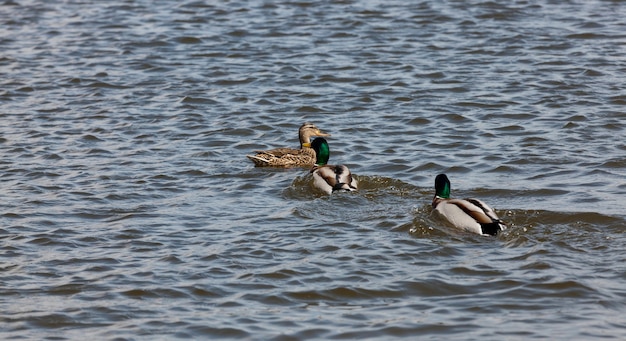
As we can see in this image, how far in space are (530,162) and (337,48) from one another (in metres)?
6.87

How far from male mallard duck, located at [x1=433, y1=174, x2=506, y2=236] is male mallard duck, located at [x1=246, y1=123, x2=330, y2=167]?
10.1ft

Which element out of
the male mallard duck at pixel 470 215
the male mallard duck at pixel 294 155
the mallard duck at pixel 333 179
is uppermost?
the male mallard duck at pixel 470 215

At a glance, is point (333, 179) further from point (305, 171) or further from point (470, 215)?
point (470, 215)

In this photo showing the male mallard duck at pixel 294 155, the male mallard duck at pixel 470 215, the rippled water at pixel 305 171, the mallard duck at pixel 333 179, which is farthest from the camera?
the male mallard duck at pixel 294 155

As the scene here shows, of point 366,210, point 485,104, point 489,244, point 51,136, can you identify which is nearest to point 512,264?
point 489,244

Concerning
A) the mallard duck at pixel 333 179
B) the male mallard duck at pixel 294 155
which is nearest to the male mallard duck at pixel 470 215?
the mallard duck at pixel 333 179

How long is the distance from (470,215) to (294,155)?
13.3 feet

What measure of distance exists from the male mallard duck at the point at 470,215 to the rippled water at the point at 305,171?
13cm

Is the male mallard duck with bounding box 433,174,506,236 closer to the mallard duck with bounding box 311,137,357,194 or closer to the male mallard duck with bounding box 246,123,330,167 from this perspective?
the mallard duck with bounding box 311,137,357,194

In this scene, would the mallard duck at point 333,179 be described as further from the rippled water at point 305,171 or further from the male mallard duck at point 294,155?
the male mallard duck at point 294,155

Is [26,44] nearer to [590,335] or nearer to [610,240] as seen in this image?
[610,240]

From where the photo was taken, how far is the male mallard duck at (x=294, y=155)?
1372 centimetres

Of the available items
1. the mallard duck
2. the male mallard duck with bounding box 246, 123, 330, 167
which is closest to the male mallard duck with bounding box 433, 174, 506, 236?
the mallard duck

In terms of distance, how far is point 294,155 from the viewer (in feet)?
→ 46.5
